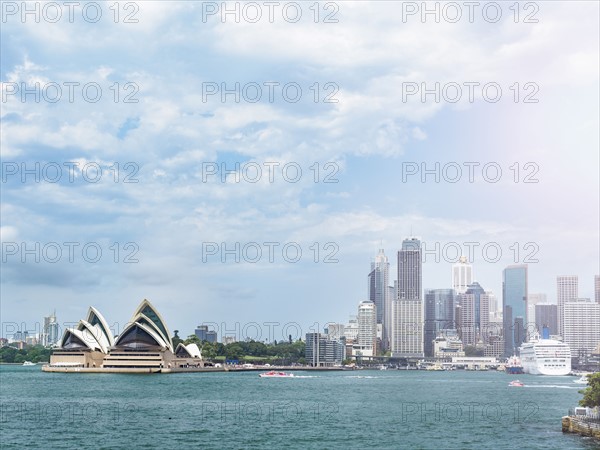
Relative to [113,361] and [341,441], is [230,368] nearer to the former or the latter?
[113,361]

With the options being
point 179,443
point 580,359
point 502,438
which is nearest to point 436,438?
point 502,438

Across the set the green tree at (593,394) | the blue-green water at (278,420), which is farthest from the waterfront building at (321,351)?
the green tree at (593,394)

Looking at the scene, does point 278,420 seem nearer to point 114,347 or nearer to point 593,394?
point 593,394

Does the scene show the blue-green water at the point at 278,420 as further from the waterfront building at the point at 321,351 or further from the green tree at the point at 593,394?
the waterfront building at the point at 321,351

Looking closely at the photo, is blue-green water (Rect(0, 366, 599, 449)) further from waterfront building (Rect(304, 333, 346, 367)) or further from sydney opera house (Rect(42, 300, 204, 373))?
waterfront building (Rect(304, 333, 346, 367))

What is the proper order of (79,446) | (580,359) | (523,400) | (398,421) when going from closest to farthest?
1. (79,446)
2. (398,421)
3. (523,400)
4. (580,359)

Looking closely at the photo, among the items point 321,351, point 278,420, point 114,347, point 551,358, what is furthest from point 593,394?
point 321,351
